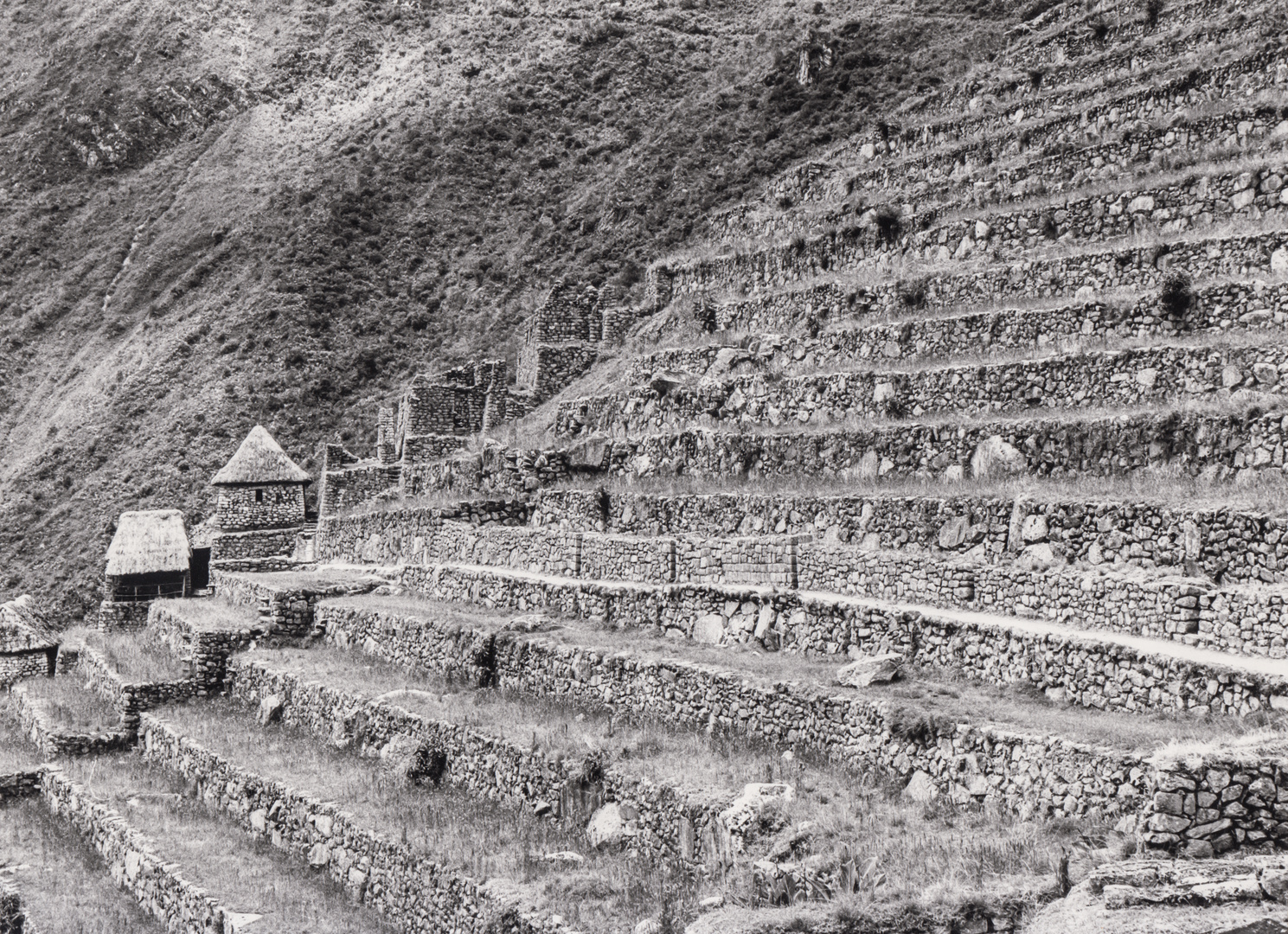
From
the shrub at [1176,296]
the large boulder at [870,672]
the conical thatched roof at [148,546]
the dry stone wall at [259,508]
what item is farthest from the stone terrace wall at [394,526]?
the large boulder at [870,672]

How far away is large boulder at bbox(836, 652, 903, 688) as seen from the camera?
13297mm

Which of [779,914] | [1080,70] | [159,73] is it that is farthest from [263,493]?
[159,73]

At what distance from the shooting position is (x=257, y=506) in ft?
127

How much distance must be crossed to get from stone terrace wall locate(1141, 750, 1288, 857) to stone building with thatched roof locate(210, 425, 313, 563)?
107 ft

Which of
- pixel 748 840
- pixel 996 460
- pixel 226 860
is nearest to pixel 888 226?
pixel 996 460

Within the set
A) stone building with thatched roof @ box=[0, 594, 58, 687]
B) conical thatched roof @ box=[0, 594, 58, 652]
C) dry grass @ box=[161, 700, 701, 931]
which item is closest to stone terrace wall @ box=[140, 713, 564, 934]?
dry grass @ box=[161, 700, 701, 931]

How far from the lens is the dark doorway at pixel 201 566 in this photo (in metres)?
39.8

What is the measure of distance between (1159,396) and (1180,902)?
1119 cm

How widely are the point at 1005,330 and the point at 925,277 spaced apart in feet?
10.3

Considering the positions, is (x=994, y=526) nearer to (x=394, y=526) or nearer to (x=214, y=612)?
(x=394, y=526)

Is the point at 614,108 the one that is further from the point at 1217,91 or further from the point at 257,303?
the point at 1217,91

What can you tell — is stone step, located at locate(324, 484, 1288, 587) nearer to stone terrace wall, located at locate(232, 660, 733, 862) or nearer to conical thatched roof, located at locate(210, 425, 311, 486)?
stone terrace wall, located at locate(232, 660, 733, 862)

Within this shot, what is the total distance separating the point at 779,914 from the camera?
8.53m

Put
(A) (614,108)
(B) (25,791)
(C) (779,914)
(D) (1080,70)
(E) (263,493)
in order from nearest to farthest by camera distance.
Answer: (C) (779,914) → (B) (25,791) → (D) (1080,70) → (E) (263,493) → (A) (614,108)
